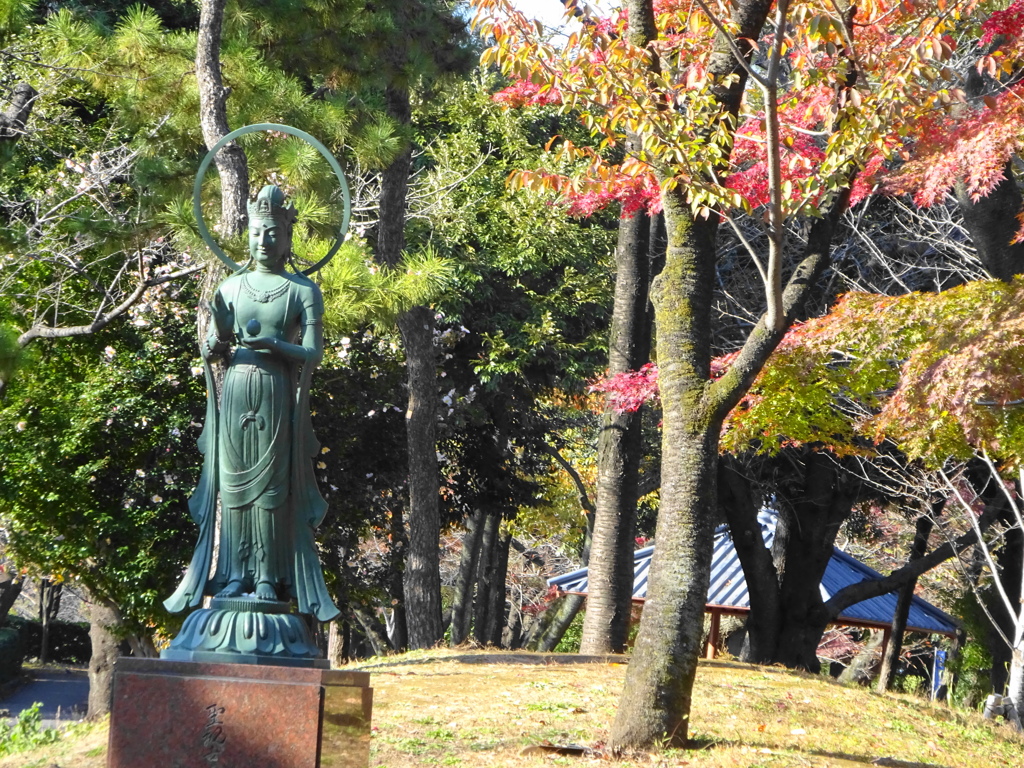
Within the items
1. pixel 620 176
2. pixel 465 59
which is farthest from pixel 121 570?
pixel 620 176

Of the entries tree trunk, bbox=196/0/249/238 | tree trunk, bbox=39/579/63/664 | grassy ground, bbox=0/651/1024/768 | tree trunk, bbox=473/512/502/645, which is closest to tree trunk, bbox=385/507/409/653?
tree trunk, bbox=473/512/502/645

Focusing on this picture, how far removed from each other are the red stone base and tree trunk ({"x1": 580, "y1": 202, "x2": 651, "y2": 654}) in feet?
22.4

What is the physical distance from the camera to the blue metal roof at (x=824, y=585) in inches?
642

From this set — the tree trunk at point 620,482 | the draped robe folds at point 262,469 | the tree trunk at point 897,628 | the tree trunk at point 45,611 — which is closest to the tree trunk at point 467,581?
the tree trunk at point 897,628

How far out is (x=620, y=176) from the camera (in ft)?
27.2

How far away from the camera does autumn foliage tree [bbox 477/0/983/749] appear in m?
6.63

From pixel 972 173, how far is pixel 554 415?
38.7 feet

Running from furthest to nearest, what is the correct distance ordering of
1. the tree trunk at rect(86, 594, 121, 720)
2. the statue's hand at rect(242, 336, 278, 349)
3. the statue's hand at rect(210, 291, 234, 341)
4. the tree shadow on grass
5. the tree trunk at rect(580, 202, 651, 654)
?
the tree trunk at rect(86, 594, 121, 720), the tree trunk at rect(580, 202, 651, 654), the tree shadow on grass, the statue's hand at rect(210, 291, 234, 341), the statue's hand at rect(242, 336, 278, 349)

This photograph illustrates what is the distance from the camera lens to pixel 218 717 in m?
4.94

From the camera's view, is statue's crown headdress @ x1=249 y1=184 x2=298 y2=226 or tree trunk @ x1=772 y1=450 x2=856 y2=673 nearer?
statue's crown headdress @ x1=249 y1=184 x2=298 y2=226

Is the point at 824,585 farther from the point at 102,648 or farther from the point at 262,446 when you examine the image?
the point at 262,446

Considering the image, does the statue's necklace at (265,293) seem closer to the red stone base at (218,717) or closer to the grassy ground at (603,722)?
the red stone base at (218,717)

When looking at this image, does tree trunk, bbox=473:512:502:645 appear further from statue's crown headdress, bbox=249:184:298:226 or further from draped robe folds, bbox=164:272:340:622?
statue's crown headdress, bbox=249:184:298:226

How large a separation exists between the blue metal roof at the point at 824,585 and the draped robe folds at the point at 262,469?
10473mm
